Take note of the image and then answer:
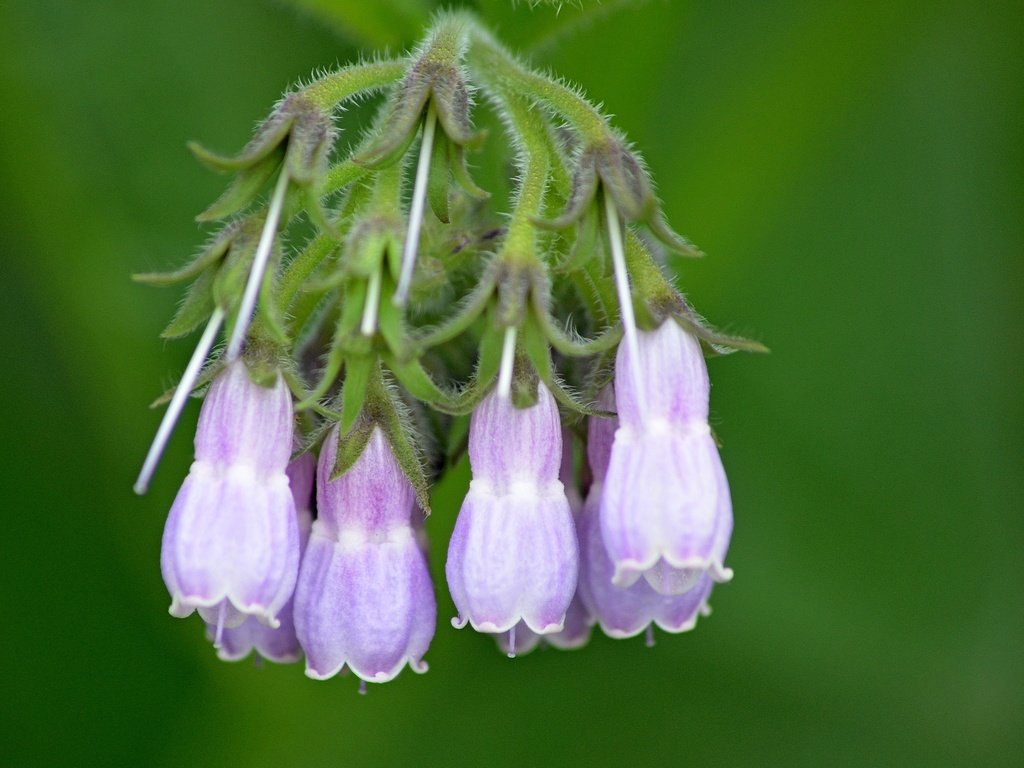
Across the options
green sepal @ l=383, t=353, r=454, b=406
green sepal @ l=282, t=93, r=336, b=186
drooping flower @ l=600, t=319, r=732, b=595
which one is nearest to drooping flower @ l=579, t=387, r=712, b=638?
drooping flower @ l=600, t=319, r=732, b=595

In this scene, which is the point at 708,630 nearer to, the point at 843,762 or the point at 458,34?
the point at 843,762

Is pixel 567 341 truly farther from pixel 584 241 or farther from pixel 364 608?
pixel 364 608

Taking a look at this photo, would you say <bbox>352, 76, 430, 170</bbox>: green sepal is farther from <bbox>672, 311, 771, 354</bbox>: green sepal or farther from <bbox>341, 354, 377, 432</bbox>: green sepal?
<bbox>672, 311, 771, 354</bbox>: green sepal

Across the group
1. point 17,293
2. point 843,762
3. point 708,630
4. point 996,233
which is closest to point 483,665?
point 708,630

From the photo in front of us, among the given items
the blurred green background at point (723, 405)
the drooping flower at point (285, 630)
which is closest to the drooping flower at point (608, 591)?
the drooping flower at point (285, 630)

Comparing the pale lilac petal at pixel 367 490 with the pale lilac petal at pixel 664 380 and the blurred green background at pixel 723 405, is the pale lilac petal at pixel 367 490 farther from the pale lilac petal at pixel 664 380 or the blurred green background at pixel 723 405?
the blurred green background at pixel 723 405

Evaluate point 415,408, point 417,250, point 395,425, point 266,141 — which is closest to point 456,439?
point 415,408
